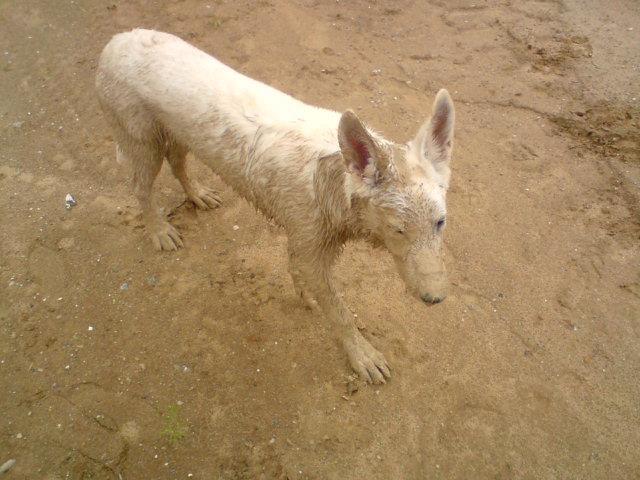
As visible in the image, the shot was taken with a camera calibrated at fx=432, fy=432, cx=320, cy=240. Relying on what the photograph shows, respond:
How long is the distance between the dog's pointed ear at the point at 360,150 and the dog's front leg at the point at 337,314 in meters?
0.89

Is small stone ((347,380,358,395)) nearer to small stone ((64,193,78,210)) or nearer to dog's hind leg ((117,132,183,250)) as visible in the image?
dog's hind leg ((117,132,183,250))

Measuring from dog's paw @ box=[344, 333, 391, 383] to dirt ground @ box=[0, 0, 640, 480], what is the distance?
0.11 m

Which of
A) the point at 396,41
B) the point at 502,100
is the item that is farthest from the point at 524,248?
the point at 396,41

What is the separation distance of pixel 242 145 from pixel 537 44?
5341mm

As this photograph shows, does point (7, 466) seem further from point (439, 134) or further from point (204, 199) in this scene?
point (439, 134)

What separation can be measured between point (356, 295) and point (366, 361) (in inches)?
29.5

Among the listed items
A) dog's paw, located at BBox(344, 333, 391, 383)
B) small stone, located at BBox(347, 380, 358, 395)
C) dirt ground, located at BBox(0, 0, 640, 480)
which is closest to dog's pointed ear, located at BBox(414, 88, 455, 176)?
dog's paw, located at BBox(344, 333, 391, 383)

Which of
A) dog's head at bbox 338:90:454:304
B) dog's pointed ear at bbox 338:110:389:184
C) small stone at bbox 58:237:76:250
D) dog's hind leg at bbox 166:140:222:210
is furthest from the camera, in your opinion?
small stone at bbox 58:237:76:250

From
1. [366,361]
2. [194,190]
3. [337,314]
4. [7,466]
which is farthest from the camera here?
[194,190]

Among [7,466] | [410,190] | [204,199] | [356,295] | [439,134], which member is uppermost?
[439,134]

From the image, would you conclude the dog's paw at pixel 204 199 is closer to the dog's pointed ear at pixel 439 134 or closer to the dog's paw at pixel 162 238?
the dog's paw at pixel 162 238

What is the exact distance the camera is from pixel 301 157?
2.92 m

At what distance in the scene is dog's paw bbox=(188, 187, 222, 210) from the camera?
4.78 m

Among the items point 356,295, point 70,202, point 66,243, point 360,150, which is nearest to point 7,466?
point 66,243
